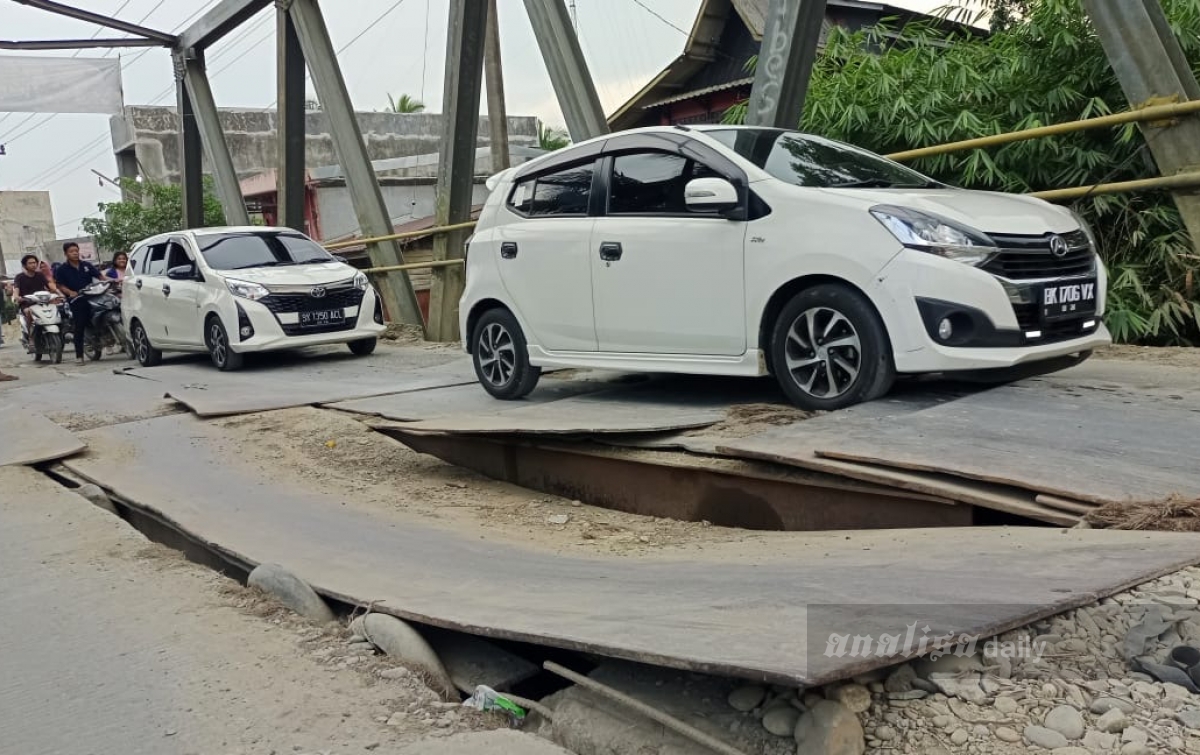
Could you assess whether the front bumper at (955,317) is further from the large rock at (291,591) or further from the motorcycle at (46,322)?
the motorcycle at (46,322)

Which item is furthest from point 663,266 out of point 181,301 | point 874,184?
point 181,301

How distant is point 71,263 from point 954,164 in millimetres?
13534

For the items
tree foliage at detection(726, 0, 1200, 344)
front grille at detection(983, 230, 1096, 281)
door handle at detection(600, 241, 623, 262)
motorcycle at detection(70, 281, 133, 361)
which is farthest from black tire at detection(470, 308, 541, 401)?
motorcycle at detection(70, 281, 133, 361)

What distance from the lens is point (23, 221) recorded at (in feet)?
183

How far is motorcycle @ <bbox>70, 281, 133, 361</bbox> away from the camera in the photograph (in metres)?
14.9

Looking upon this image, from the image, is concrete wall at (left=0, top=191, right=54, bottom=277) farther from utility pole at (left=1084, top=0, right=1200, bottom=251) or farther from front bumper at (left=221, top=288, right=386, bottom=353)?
utility pole at (left=1084, top=0, right=1200, bottom=251)

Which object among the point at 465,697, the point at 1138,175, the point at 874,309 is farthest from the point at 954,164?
the point at 465,697

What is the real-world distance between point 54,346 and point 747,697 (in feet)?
53.1

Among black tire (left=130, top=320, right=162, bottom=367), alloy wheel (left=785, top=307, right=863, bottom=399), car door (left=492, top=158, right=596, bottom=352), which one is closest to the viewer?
alloy wheel (left=785, top=307, right=863, bottom=399)

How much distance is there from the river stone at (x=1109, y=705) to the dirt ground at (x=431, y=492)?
194cm

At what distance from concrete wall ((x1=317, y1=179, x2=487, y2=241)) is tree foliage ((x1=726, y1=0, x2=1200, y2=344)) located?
1962 cm

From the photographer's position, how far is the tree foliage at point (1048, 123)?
693 centimetres

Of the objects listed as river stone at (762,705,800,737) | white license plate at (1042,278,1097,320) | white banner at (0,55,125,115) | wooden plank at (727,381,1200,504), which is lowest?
river stone at (762,705,800,737)

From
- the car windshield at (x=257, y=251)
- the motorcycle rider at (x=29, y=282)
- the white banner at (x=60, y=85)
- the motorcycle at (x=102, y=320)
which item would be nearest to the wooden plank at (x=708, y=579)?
the car windshield at (x=257, y=251)
